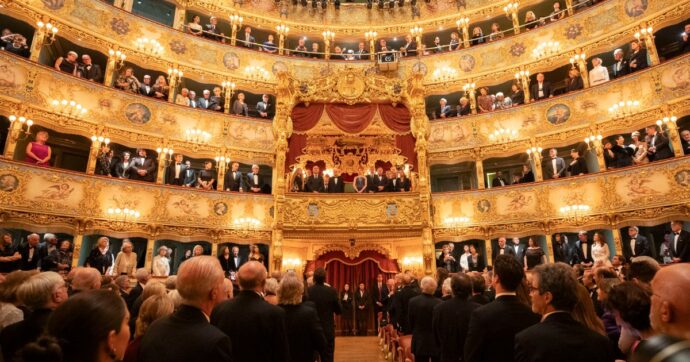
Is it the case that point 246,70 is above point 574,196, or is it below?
above

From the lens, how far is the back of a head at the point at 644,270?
3.47 m

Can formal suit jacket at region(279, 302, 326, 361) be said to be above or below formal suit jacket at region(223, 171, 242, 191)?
below

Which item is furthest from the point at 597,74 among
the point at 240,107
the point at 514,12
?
the point at 240,107

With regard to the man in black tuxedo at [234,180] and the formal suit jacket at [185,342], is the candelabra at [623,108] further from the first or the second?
the formal suit jacket at [185,342]

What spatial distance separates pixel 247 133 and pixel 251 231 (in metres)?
3.88

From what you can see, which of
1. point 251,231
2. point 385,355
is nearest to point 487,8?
point 251,231

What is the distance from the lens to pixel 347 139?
15.1 metres

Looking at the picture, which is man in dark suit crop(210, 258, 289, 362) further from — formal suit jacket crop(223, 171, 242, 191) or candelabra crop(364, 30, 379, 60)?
candelabra crop(364, 30, 379, 60)

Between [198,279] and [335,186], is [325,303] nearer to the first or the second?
[198,279]

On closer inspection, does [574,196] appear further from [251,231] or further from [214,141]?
[214,141]

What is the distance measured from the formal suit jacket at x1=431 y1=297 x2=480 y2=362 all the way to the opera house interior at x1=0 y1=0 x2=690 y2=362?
11.0 ft

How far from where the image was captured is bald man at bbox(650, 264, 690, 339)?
4.99ft

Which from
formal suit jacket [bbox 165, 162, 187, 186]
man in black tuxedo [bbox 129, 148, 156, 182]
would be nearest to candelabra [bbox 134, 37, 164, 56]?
man in black tuxedo [bbox 129, 148, 156, 182]

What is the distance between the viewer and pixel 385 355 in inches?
344
